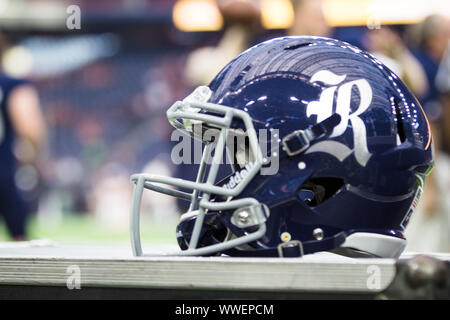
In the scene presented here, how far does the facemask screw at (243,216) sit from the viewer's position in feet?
3.68

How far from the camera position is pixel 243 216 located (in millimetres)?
1123

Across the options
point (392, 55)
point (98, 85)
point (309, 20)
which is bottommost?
point (392, 55)

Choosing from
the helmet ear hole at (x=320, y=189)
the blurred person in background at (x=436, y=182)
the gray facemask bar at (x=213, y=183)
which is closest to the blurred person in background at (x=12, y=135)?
the blurred person in background at (x=436, y=182)

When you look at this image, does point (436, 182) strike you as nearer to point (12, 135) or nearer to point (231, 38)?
point (231, 38)

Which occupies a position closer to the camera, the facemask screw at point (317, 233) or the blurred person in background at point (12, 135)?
the facemask screw at point (317, 233)

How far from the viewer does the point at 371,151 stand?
1150mm

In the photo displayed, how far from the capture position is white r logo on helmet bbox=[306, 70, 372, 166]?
3.76 ft

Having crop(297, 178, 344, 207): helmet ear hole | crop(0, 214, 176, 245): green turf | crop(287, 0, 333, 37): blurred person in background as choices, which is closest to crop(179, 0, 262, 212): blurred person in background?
crop(287, 0, 333, 37): blurred person in background

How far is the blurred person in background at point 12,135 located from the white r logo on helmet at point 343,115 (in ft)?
6.70

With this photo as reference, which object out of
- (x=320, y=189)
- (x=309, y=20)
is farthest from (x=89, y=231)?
(x=320, y=189)

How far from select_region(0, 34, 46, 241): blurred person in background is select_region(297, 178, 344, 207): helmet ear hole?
1989 millimetres

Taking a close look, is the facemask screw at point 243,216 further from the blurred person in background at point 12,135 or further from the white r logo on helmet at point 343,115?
the blurred person in background at point 12,135

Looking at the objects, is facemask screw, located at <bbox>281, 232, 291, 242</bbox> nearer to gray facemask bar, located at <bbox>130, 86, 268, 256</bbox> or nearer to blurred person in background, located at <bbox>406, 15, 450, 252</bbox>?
gray facemask bar, located at <bbox>130, 86, 268, 256</bbox>

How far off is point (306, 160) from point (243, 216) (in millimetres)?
144
